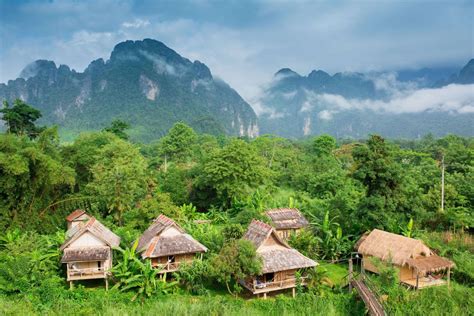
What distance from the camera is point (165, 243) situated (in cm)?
1569

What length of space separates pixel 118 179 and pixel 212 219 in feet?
21.4

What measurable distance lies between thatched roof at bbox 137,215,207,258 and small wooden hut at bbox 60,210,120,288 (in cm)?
142

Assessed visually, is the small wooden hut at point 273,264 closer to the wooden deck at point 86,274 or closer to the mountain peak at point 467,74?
the wooden deck at point 86,274

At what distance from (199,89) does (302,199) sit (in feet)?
338

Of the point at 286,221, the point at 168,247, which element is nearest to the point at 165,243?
the point at 168,247

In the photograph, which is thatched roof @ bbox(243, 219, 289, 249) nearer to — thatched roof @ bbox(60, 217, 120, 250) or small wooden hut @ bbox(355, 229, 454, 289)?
small wooden hut @ bbox(355, 229, 454, 289)

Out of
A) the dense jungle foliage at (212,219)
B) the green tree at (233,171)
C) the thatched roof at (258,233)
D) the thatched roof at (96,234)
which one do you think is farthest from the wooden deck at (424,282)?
the thatched roof at (96,234)

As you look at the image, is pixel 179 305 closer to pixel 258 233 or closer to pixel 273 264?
pixel 273 264

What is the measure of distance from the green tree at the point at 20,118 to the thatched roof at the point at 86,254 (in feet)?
53.0

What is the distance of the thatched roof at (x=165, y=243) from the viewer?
15.3 meters

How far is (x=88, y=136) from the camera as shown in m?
28.1

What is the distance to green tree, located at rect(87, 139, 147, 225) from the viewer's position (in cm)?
2061

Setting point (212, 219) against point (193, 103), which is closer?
point (212, 219)

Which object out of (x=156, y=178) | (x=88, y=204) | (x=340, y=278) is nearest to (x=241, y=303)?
(x=340, y=278)
